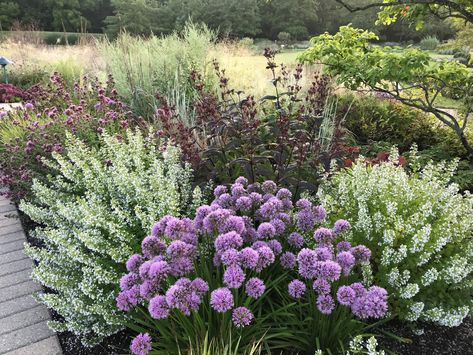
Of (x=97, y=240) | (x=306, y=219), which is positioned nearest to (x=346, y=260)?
(x=306, y=219)

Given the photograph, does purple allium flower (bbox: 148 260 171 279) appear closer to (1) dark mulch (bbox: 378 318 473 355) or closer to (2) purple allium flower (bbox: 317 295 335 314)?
(2) purple allium flower (bbox: 317 295 335 314)

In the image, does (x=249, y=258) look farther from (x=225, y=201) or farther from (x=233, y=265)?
(x=225, y=201)

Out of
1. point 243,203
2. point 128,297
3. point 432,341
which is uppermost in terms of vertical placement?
point 243,203

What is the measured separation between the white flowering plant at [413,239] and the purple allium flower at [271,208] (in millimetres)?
450

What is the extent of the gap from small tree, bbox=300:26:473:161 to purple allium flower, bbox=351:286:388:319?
298 cm

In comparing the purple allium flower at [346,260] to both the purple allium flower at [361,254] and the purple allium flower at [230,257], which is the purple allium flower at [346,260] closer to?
the purple allium flower at [361,254]

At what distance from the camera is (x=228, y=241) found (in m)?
1.60

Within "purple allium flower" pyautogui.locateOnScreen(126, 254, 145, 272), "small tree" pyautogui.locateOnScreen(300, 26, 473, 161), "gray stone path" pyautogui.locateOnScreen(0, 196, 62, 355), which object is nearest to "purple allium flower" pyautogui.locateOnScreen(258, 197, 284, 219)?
"purple allium flower" pyautogui.locateOnScreen(126, 254, 145, 272)

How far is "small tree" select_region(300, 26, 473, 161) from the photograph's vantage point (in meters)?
4.01

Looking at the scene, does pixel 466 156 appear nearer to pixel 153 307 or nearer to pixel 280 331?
pixel 280 331

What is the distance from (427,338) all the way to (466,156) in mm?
3626

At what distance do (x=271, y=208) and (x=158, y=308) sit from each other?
726mm

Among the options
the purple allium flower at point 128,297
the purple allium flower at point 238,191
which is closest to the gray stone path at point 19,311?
→ the purple allium flower at point 128,297

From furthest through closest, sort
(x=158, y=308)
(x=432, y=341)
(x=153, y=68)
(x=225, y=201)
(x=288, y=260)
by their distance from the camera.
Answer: (x=153, y=68) < (x=432, y=341) < (x=225, y=201) < (x=288, y=260) < (x=158, y=308)
